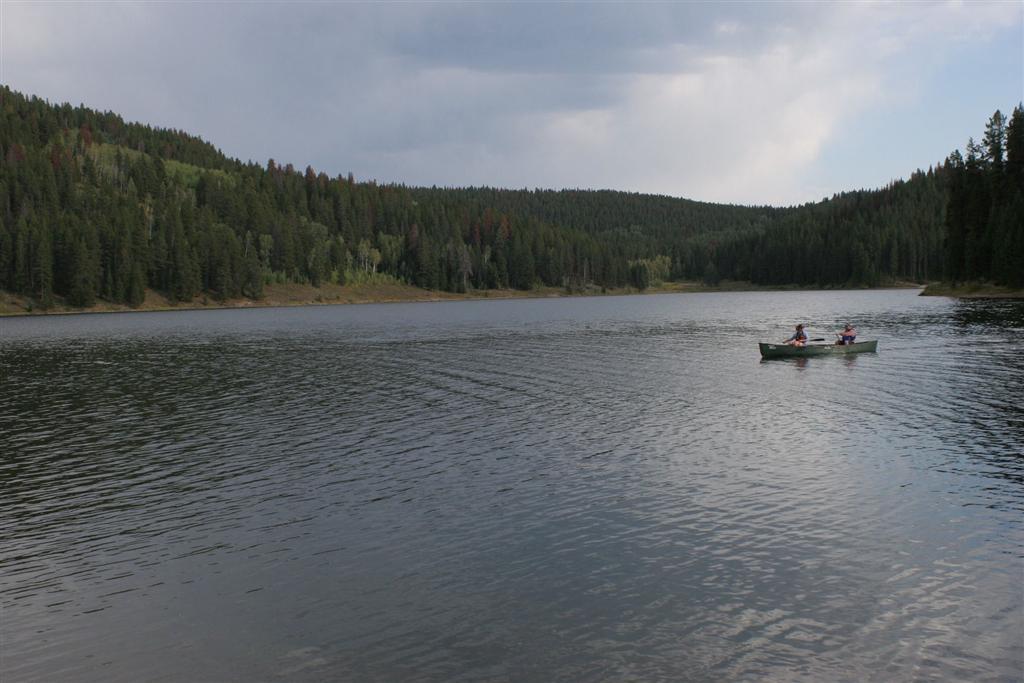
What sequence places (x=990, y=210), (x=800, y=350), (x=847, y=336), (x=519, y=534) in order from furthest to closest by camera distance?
1. (x=990, y=210)
2. (x=847, y=336)
3. (x=800, y=350)
4. (x=519, y=534)

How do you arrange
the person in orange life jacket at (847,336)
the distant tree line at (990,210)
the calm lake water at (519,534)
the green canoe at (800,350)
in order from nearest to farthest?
the calm lake water at (519,534) → the green canoe at (800,350) → the person in orange life jacket at (847,336) → the distant tree line at (990,210)

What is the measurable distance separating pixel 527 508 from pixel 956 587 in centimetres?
1153

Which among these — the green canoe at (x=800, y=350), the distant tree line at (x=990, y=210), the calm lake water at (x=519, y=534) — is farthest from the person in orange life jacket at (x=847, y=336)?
the distant tree line at (x=990, y=210)

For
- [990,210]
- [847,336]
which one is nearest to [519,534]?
[847,336]

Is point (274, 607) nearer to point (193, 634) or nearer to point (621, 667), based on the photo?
point (193, 634)

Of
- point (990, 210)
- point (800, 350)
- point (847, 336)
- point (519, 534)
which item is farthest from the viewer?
point (990, 210)

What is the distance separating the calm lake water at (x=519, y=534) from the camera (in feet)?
46.7

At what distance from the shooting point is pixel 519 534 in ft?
68.1

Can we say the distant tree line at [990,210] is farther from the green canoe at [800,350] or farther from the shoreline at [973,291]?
the green canoe at [800,350]

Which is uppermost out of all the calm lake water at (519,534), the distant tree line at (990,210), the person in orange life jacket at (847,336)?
the distant tree line at (990,210)

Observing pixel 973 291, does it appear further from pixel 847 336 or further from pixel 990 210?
pixel 847 336

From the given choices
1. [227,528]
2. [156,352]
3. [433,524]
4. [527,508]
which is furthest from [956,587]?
[156,352]

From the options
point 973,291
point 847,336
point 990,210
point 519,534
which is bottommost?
point 519,534

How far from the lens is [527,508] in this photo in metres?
23.1
